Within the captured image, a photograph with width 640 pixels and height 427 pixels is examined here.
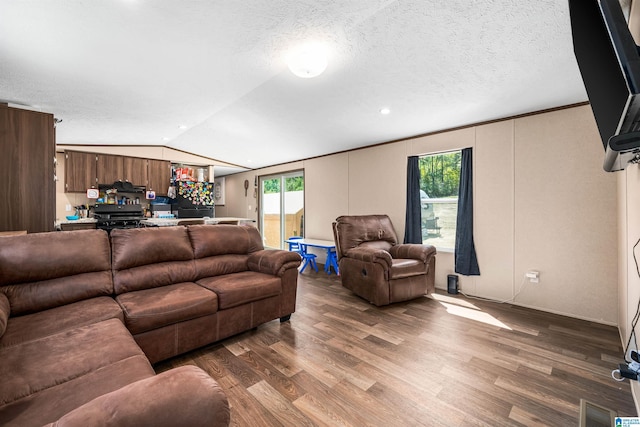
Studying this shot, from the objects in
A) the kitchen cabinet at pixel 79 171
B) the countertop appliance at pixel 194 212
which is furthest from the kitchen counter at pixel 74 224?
the countertop appliance at pixel 194 212

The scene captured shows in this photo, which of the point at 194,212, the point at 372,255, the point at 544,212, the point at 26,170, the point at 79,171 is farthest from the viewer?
the point at 194,212

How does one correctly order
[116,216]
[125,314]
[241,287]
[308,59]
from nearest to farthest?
[125,314]
[308,59]
[241,287]
[116,216]

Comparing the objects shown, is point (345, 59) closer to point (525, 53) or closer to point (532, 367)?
point (525, 53)

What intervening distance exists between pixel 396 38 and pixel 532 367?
9.17 ft

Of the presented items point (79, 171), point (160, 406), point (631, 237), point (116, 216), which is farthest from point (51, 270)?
point (79, 171)

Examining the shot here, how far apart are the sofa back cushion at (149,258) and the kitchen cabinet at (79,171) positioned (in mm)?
4270

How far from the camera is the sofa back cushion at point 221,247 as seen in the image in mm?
2805

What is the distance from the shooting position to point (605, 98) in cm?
115

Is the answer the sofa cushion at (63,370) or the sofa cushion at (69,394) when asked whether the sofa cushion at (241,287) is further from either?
the sofa cushion at (69,394)

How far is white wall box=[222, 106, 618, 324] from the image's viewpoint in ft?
9.25

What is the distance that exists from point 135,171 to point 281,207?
3387 millimetres

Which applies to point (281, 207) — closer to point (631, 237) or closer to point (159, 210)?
point (159, 210)

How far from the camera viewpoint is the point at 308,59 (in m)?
2.33

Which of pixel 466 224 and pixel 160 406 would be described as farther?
pixel 466 224
